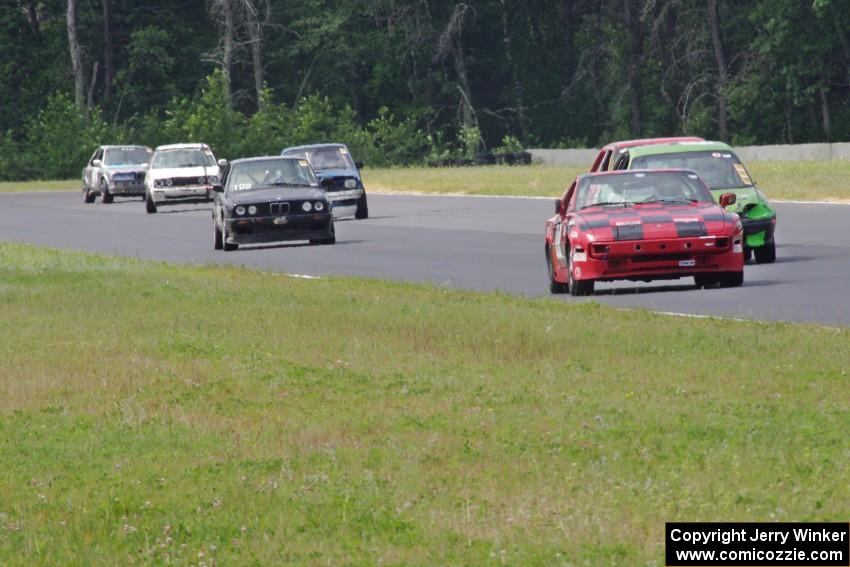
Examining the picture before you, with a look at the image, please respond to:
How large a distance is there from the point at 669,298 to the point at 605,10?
76.4 metres

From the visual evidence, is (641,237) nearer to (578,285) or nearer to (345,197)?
(578,285)

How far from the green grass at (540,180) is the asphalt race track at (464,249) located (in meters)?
2.34

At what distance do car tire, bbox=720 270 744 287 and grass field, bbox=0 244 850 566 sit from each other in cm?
293

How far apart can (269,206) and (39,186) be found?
151 ft

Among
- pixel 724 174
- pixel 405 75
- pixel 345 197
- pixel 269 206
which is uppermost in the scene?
pixel 724 174

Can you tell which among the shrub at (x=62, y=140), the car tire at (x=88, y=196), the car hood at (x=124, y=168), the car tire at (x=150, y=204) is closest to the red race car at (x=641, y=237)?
the car tire at (x=150, y=204)

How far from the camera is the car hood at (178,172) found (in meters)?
49.3

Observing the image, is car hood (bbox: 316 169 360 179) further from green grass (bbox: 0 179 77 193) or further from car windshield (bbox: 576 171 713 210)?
green grass (bbox: 0 179 77 193)

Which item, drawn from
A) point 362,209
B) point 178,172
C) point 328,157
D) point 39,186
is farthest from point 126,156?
point 362,209

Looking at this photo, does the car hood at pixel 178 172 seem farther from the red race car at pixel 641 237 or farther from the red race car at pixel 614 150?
the red race car at pixel 641 237

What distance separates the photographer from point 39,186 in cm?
7544

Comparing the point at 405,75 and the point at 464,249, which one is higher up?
the point at 405,75

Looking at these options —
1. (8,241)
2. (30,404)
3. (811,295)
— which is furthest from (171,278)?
(8,241)

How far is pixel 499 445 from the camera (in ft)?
33.2
